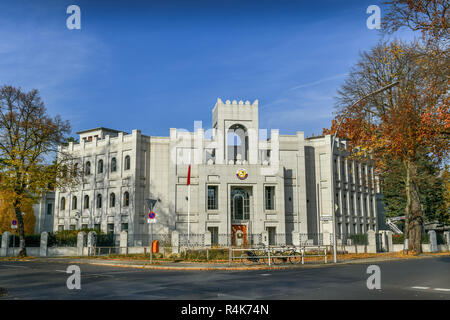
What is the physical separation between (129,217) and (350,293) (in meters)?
38.6

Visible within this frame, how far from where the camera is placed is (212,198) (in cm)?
4494

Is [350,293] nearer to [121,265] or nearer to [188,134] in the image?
[121,265]

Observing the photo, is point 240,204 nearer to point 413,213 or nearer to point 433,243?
point 413,213

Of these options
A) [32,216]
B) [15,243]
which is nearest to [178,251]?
[15,243]

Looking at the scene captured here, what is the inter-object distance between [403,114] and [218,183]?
27082 millimetres

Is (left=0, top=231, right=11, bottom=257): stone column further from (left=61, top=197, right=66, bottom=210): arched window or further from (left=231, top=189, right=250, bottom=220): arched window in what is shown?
(left=231, top=189, right=250, bottom=220): arched window

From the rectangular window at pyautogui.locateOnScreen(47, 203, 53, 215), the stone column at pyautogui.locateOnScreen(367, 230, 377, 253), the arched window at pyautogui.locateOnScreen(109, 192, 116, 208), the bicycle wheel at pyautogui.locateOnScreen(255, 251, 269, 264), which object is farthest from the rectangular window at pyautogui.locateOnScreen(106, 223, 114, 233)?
the stone column at pyautogui.locateOnScreen(367, 230, 377, 253)

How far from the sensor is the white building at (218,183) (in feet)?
145

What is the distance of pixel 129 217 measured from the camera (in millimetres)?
46688

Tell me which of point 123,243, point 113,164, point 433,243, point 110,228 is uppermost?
point 113,164

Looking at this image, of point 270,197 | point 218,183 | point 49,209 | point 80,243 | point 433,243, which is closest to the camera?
point 80,243

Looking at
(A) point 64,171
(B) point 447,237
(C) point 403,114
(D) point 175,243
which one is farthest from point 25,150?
(B) point 447,237

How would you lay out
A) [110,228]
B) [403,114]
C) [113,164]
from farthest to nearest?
[113,164], [110,228], [403,114]

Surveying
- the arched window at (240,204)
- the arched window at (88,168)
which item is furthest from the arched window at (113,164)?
the arched window at (240,204)
